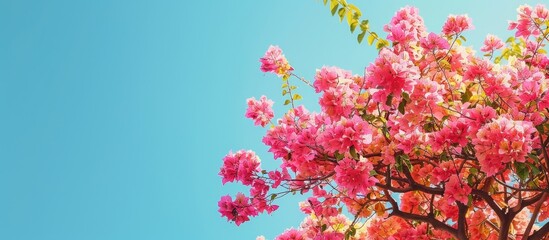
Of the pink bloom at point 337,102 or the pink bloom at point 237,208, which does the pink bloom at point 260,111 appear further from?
the pink bloom at point 337,102

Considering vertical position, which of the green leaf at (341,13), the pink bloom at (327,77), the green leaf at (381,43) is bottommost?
the pink bloom at (327,77)

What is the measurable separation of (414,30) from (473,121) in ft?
4.90

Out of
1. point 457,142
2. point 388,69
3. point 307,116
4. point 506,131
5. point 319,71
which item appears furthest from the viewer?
point 307,116

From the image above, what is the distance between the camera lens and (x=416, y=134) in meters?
4.33

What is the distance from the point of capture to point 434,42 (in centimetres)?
489

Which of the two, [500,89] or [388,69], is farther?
[500,89]

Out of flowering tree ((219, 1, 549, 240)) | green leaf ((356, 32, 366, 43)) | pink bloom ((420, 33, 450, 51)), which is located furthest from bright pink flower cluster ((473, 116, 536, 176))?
green leaf ((356, 32, 366, 43))

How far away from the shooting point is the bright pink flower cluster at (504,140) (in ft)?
11.4

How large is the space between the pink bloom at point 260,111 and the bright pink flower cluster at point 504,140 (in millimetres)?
2145

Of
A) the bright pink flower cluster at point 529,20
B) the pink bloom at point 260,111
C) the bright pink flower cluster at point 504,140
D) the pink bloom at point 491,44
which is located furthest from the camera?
the pink bloom at point 491,44

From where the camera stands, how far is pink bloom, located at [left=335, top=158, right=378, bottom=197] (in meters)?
4.10

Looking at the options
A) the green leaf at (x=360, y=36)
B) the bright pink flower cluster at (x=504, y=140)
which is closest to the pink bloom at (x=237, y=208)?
the green leaf at (x=360, y=36)

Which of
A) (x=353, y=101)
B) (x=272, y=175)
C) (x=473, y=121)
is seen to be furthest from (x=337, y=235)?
(x=473, y=121)

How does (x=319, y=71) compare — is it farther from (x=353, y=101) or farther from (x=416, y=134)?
(x=416, y=134)
